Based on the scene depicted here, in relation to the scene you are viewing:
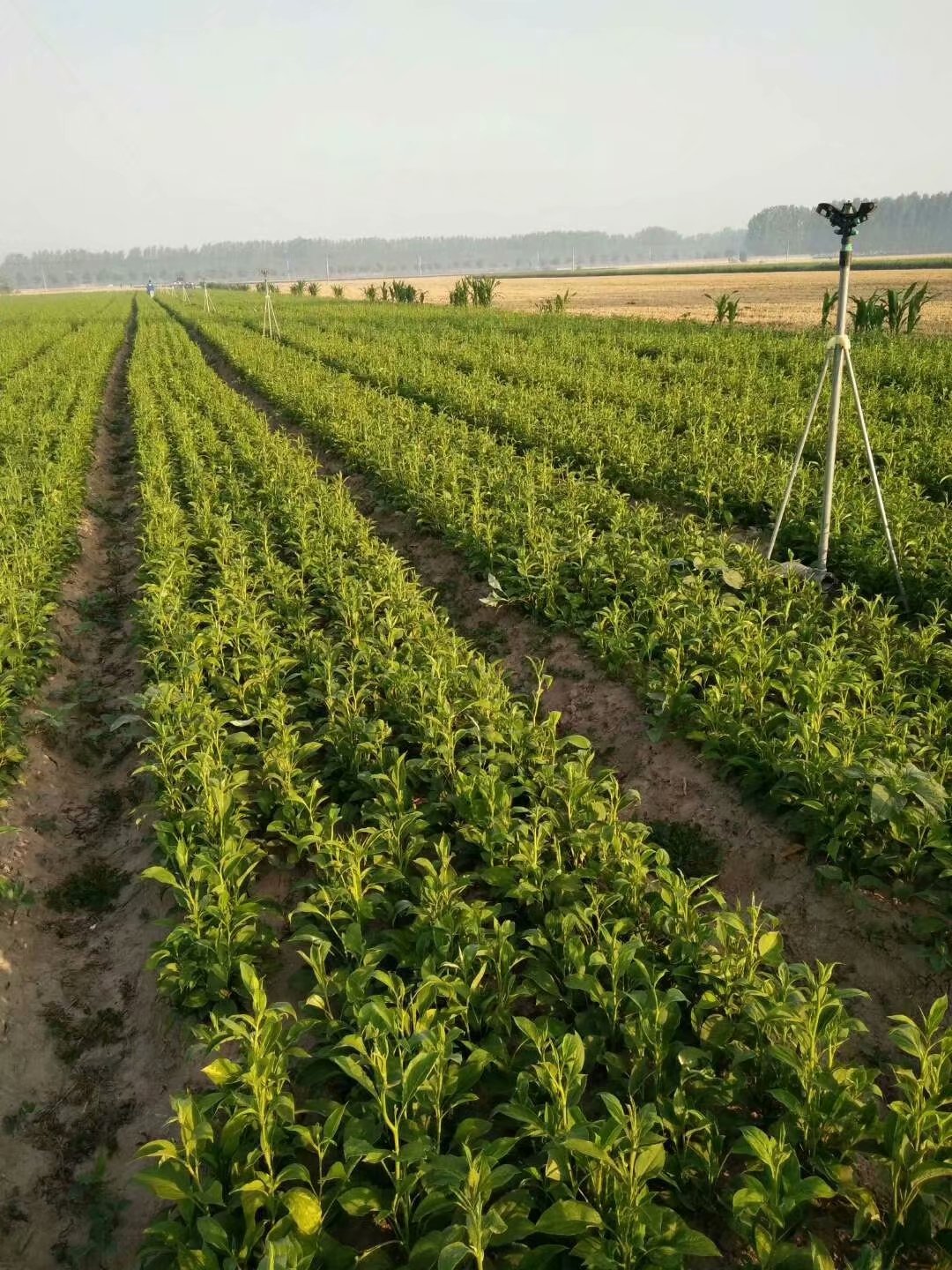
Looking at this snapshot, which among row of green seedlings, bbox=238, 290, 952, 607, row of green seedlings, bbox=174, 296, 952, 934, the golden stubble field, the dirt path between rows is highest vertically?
the golden stubble field

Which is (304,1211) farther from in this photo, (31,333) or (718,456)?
(31,333)

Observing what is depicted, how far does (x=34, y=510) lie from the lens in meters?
9.19

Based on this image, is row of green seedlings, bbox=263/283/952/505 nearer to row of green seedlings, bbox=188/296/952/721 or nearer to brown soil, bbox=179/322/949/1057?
row of green seedlings, bbox=188/296/952/721

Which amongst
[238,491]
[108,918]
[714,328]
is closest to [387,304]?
[714,328]

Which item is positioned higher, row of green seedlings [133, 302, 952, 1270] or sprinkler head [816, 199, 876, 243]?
sprinkler head [816, 199, 876, 243]

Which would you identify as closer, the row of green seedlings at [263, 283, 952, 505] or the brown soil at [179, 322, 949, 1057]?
the brown soil at [179, 322, 949, 1057]

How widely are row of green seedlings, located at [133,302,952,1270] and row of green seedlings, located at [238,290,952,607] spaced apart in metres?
3.68

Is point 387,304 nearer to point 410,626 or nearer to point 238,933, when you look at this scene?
point 410,626

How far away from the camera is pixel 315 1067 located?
3.06 meters

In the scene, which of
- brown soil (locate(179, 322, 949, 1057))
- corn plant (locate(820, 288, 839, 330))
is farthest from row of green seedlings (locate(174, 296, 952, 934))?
corn plant (locate(820, 288, 839, 330))

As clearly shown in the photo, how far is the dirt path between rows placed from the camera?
294 centimetres

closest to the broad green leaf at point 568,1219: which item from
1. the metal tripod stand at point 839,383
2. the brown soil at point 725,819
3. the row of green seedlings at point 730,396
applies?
the brown soil at point 725,819

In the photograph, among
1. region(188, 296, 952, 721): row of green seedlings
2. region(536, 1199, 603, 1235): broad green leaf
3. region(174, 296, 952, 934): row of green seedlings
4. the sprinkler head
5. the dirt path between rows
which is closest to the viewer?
region(536, 1199, 603, 1235): broad green leaf

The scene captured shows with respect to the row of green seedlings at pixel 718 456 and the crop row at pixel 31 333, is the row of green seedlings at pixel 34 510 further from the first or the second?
the row of green seedlings at pixel 718 456
